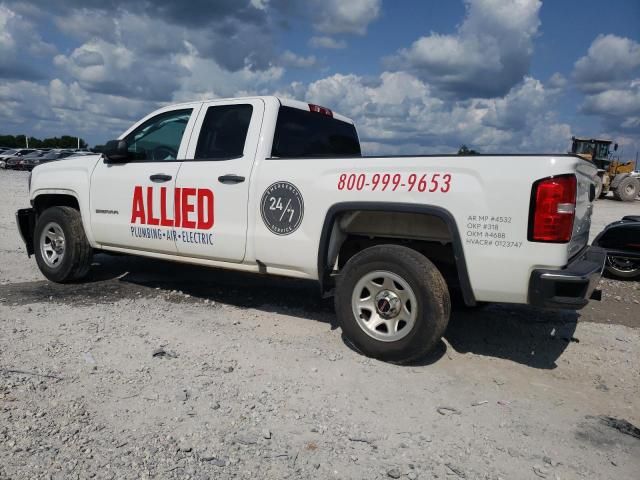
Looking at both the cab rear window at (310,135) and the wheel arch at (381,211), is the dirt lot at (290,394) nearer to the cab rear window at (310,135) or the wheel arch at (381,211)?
the wheel arch at (381,211)

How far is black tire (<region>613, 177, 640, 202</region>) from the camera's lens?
25.2 metres

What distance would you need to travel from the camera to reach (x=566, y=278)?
3.38m

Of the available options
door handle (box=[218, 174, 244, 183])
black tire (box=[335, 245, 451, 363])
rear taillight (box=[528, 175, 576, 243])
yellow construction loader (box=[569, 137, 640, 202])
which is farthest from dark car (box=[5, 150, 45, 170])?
rear taillight (box=[528, 175, 576, 243])

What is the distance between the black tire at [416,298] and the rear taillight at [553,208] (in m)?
0.77

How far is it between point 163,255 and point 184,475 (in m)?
3.05

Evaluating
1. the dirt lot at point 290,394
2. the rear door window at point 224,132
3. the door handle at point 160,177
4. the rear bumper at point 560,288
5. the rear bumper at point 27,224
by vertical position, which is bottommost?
the dirt lot at point 290,394

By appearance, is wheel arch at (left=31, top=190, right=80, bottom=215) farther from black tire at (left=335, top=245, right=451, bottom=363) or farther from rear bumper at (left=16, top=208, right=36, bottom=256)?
black tire at (left=335, top=245, right=451, bottom=363)

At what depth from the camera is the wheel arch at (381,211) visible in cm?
367

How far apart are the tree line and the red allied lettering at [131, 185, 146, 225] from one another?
245 feet

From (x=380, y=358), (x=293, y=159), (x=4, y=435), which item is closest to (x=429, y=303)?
(x=380, y=358)

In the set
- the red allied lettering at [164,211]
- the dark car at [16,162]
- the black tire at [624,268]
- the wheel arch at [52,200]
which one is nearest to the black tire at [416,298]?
the red allied lettering at [164,211]

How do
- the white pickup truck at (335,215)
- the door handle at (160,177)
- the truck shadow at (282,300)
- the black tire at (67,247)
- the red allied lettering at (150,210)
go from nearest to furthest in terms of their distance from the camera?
1. the white pickup truck at (335,215)
2. the truck shadow at (282,300)
3. the door handle at (160,177)
4. the red allied lettering at (150,210)
5. the black tire at (67,247)

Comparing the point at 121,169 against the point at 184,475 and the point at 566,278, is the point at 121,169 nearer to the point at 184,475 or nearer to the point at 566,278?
the point at 184,475

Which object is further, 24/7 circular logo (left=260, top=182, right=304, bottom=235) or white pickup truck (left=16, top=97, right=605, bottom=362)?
24/7 circular logo (left=260, top=182, right=304, bottom=235)
